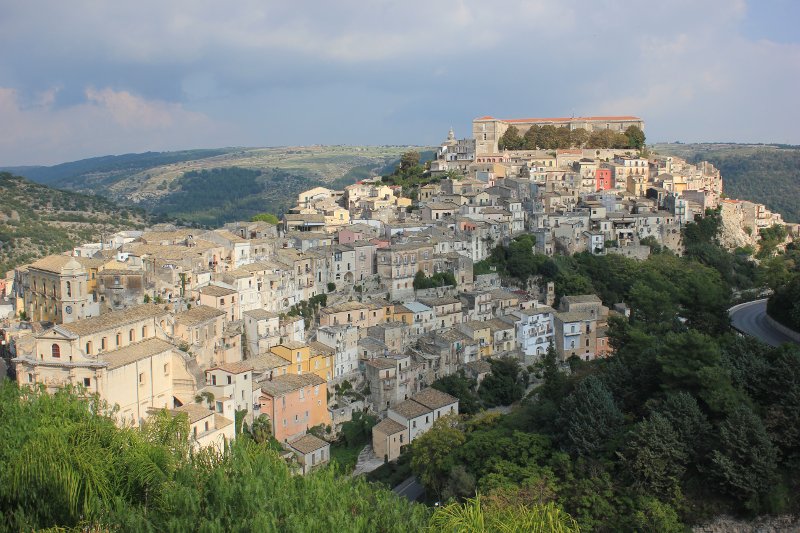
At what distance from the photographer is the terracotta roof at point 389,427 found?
32.0 m

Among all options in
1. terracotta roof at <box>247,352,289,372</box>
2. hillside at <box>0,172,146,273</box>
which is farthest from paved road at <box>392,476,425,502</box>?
hillside at <box>0,172,146,273</box>

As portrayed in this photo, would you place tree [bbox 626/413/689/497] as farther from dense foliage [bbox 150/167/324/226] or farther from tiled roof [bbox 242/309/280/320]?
dense foliage [bbox 150/167/324/226]

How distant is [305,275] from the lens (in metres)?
→ 40.4

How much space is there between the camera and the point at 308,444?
3112 cm

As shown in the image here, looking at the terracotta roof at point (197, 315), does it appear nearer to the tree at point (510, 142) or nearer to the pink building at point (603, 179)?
the pink building at point (603, 179)

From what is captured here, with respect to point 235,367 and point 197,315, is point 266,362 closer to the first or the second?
point 235,367

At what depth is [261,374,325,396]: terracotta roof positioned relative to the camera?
31478 mm

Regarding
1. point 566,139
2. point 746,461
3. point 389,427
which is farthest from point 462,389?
point 566,139

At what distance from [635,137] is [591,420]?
2303 inches

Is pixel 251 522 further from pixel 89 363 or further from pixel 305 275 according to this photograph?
pixel 305 275

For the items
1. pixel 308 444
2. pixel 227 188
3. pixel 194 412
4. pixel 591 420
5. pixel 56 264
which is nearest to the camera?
pixel 591 420

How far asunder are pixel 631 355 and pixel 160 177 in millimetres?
183610

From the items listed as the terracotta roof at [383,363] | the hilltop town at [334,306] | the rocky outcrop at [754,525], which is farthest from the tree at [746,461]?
the terracotta roof at [383,363]

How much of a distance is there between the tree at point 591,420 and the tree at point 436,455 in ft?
16.5
